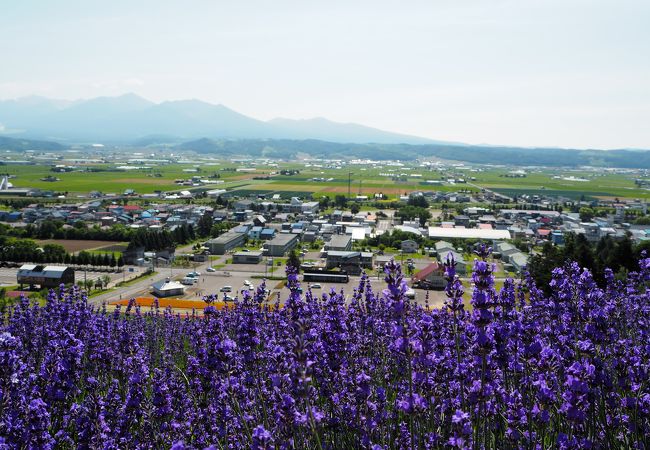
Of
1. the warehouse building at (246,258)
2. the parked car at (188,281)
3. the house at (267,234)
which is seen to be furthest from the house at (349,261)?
the house at (267,234)

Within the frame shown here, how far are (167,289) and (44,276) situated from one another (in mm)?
8811

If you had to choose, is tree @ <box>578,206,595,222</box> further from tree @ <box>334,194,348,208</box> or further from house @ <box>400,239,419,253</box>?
tree @ <box>334,194,348,208</box>

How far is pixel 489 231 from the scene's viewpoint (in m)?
59.1

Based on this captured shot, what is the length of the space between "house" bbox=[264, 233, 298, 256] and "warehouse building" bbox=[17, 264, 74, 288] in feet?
61.0

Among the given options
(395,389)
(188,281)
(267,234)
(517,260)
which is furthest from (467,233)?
(395,389)

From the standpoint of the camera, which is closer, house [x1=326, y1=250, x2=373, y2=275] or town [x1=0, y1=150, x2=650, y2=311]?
town [x1=0, y1=150, x2=650, y2=311]

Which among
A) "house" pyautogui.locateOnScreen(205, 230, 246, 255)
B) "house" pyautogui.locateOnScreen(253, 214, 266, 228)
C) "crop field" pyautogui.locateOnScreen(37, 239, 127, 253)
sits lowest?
"crop field" pyautogui.locateOnScreen(37, 239, 127, 253)

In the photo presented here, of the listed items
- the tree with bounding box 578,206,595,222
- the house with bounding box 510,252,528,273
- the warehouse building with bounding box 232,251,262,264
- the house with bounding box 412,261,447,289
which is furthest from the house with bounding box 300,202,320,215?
the tree with bounding box 578,206,595,222

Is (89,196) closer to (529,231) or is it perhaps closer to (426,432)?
(529,231)

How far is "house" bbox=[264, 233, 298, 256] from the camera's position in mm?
48188

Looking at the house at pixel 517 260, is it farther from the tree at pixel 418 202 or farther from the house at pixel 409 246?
the tree at pixel 418 202

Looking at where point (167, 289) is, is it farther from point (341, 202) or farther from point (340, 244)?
point (341, 202)

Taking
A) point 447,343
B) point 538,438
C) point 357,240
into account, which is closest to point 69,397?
point 447,343

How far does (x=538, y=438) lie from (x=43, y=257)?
44.0 m
